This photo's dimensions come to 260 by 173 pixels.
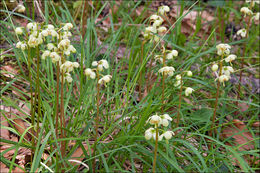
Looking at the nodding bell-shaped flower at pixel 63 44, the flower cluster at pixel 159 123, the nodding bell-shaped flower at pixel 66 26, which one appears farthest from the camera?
the nodding bell-shaped flower at pixel 66 26

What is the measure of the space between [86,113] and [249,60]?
2910 millimetres

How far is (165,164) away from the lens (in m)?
2.22

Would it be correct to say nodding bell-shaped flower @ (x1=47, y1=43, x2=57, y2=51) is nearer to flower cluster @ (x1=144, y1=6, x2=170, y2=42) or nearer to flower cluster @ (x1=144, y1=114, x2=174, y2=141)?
flower cluster @ (x1=144, y1=114, x2=174, y2=141)

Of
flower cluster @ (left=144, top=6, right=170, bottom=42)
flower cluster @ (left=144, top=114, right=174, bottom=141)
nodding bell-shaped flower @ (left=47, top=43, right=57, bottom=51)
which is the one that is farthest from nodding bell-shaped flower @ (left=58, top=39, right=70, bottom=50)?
flower cluster @ (left=144, top=6, right=170, bottom=42)

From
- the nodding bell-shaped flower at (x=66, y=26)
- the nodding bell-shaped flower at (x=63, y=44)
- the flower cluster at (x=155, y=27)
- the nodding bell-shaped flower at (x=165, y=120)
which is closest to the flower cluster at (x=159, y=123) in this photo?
the nodding bell-shaped flower at (x=165, y=120)

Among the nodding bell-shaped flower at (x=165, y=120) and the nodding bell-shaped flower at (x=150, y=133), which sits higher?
the nodding bell-shaped flower at (x=165, y=120)

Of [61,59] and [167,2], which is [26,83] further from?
[167,2]

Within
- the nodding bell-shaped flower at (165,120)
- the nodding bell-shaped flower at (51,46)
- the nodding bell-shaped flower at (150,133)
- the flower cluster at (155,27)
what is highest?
the flower cluster at (155,27)

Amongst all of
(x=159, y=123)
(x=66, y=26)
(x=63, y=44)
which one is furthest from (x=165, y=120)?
(x=66, y=26)

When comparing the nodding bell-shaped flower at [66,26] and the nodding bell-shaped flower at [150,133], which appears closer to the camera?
the nodding bell-shaped flower at [150,133]

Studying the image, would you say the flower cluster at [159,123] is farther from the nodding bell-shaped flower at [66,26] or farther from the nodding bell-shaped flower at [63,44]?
the nodding bell-shaped flower at [66,26]

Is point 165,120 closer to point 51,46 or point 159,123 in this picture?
point 159,123

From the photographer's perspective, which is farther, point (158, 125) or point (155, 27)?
point (155, 27)

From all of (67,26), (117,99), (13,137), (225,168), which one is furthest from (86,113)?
(225,168)
